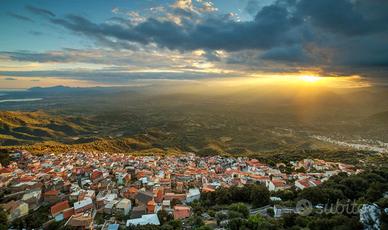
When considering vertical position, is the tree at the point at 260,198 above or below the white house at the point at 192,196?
above

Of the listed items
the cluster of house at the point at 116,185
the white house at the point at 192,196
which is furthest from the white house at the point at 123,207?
the white house at the point at 192,196

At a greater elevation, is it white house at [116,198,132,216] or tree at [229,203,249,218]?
tree at [229,203,249,218]

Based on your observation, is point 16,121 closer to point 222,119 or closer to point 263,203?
point 222,119

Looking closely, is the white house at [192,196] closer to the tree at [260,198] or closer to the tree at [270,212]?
the tree at [260,198]

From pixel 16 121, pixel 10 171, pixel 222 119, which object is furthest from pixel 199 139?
pixel 16 121

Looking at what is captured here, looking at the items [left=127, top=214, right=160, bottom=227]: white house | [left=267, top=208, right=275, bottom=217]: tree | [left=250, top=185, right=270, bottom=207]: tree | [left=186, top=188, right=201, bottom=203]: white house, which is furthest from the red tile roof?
[left=267, top=208, right=275, bottom=217]: tree

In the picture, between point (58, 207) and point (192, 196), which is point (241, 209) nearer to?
point (192, 196)

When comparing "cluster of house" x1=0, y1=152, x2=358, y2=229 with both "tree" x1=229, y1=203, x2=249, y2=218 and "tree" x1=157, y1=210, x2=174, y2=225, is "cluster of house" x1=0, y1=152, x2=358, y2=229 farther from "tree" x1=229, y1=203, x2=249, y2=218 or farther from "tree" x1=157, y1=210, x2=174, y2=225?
"tree" x1=229, y1=203, x2=249, y2=218

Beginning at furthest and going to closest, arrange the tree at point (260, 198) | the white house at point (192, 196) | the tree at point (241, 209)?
the white house at point (192, 196)
the tree at point (260, 198)
the tree at point (241, 209)
